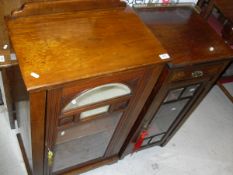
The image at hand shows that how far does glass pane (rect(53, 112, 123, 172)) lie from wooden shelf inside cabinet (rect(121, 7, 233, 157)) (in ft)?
0.51

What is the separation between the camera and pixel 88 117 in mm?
1018

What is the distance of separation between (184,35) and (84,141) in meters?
0.64

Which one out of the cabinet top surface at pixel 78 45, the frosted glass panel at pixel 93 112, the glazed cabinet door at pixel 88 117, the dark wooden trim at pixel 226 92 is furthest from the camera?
the dark wooden trim at pixel 226 92

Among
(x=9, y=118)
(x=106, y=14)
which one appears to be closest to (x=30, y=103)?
(x=106, y=14)

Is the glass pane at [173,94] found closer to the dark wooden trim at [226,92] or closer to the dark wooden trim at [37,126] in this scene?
the dark wooden trim at [37,126]

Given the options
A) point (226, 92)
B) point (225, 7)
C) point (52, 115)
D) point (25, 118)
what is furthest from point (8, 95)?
point (226, 92)

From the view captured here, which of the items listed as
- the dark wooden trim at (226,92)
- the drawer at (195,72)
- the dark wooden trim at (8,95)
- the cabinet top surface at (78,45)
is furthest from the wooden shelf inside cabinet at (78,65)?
the dark wooden trim at (226,92)

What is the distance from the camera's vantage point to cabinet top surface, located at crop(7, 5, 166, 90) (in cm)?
75

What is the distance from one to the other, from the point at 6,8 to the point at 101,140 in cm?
70

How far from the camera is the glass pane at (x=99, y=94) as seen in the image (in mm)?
901

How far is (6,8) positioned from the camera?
3.27 feet

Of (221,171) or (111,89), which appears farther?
(221,171)

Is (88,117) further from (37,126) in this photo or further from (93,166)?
(93,166)

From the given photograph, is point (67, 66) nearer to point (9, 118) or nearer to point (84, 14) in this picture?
point (84, 14)
